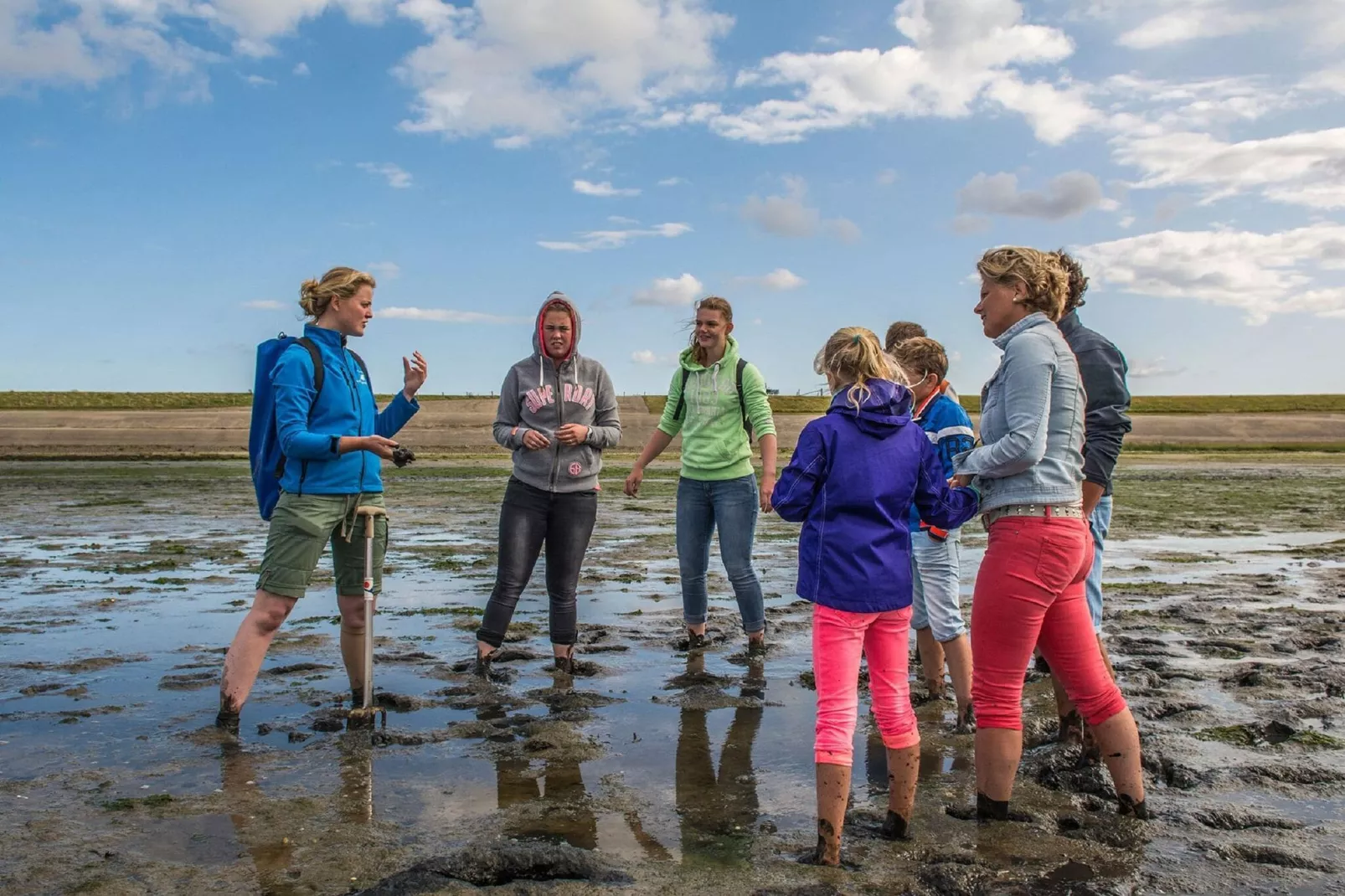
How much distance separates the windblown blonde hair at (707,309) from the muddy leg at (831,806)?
12.8ft

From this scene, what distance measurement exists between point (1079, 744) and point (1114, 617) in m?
4.06

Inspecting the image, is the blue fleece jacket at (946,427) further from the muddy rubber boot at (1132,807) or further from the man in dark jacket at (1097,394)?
the muddy rubber boot at (1132,807)

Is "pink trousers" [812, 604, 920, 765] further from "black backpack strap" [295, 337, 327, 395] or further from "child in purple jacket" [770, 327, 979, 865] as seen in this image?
"black backpack strap" [295, 337, 327, 395]

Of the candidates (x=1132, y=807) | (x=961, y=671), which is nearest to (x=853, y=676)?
(x=1132, y=807)

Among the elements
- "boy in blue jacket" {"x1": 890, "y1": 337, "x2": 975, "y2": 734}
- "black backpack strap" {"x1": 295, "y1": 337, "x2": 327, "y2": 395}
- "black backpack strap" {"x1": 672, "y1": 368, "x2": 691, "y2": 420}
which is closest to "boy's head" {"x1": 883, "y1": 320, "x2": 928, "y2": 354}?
"boy in blue jacket" {"x1": 890, "y1": 337, "x2": 975, "y2": 734}

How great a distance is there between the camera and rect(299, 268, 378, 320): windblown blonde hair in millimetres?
5664

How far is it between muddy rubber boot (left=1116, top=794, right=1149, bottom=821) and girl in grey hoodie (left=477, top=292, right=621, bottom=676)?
136 inches

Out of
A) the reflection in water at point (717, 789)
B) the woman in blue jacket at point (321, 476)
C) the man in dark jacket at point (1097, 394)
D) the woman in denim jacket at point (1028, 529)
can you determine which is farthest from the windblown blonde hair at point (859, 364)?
the woman in blue jacket at point (321, 476)

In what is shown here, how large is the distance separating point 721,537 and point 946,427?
2404mm

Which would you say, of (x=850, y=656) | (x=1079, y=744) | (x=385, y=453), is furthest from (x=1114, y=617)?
(x=385, y=453)

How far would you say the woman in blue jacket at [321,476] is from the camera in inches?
216

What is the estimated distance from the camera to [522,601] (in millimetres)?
10211

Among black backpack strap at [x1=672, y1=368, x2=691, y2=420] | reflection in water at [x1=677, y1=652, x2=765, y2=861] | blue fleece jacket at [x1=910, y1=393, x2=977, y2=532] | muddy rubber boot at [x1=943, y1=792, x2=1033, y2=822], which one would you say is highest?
black backpack strap at [x1=672, y1=368, x2=691, y2=420]

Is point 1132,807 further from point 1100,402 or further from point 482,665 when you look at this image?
point 482,665
